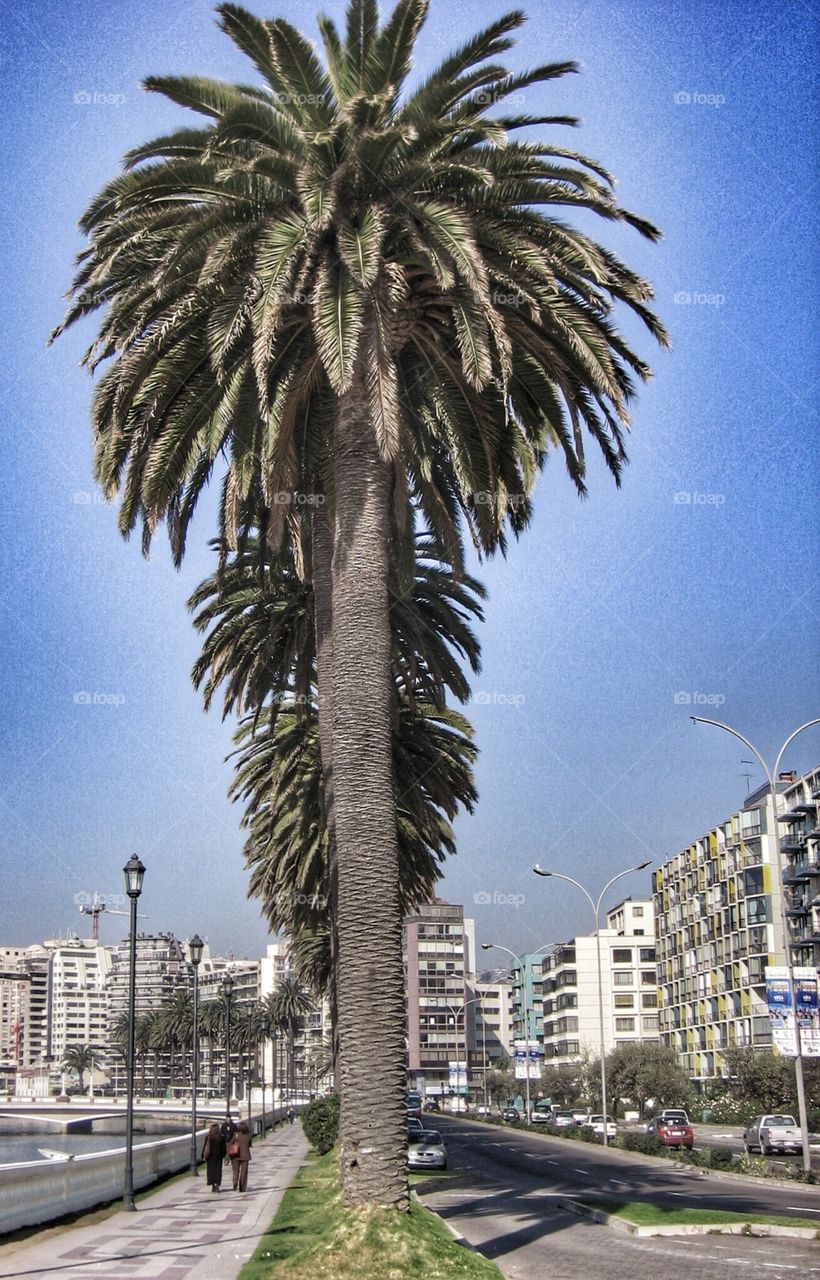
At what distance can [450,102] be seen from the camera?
16922mm

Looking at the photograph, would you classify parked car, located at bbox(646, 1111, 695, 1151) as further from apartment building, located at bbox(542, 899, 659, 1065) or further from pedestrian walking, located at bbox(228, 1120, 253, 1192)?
apartment building, located at bbox(542, 899, 659, 1065)

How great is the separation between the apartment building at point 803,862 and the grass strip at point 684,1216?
80.3 meters

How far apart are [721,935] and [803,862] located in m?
15.1

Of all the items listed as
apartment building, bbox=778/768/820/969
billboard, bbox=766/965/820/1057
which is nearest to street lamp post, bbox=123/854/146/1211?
billboard, bbox=766/965/820/1057

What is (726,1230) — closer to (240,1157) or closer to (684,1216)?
(684,1216)

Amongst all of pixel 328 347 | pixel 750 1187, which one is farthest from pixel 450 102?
pixel 750 1187

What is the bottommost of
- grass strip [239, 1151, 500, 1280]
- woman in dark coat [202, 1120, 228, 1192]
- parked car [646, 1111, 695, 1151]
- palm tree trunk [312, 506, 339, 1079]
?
parked car [646, 1111, 695, 1151]

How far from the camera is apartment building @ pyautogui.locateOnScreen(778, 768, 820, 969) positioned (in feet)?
332

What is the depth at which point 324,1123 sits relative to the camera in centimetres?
3609

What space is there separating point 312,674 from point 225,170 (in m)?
20.0

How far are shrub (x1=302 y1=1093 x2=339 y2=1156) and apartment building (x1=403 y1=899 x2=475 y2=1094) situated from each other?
130094 mm

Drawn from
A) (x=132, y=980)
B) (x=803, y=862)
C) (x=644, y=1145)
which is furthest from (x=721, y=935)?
(x=132, y=980)

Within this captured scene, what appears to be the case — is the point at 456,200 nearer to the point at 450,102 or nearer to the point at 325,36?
the point at 450,102

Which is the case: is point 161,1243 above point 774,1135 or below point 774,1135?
above
